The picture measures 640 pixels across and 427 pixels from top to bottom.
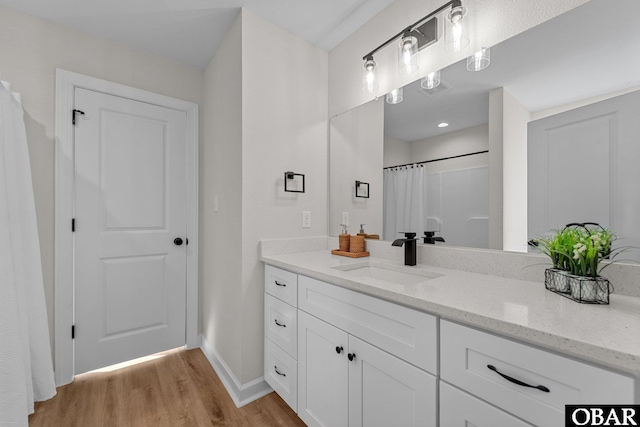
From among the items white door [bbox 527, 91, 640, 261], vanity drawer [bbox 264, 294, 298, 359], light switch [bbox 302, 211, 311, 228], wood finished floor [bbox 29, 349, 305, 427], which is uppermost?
white door [bbox 527, 91, 640, 261]

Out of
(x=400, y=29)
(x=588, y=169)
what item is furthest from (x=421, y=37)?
(x=588, y=169)

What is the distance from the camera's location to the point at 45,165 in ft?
6.00

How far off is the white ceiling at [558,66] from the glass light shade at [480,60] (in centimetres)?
2

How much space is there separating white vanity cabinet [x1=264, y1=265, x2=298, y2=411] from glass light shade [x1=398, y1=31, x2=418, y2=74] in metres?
1.33

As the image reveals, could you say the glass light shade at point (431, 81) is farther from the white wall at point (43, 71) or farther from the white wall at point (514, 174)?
the white wall at point (43, 71)

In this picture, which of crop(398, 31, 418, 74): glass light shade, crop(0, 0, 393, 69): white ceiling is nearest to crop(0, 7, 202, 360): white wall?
crop(0, 0, 393, 69): white ceiling

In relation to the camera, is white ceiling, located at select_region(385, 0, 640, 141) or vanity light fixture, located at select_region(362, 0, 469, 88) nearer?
white ceiling, located at select_region(385, 0, 640, 141)

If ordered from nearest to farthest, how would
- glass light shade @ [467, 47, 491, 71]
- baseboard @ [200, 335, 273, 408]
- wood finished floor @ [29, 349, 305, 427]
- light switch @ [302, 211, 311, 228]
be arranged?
glass light shade @ [467, 47, 491, 71], wood finished floor @ [29, 349, 305, 427], baseboard @ [200, 335, 273, 408], light switch @ [302, 211, 311, 228]

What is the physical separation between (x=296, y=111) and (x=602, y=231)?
1.73m

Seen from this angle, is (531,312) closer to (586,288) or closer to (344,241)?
(586,288)

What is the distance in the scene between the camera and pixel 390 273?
1.46 m

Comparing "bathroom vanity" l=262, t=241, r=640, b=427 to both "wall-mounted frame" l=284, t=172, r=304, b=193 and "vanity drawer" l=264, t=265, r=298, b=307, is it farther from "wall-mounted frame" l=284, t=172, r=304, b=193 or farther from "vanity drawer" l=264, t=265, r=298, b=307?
"wall-mounted frame" l=284, t=172, r=304, b=193

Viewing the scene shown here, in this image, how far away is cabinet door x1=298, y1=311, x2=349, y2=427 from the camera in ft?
3.79

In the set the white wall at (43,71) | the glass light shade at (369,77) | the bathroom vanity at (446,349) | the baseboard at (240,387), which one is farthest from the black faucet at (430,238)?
the white wall at (43,71)
